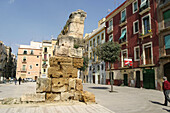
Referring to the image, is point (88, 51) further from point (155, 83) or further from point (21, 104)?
point (21, 104)

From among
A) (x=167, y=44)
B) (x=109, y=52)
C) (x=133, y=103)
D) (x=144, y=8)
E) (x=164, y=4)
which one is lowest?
(x=133, y=103)

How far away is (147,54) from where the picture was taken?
17484 mm

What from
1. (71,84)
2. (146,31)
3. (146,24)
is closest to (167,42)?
(146,31)

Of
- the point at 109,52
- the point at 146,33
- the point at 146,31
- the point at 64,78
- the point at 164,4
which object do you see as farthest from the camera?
the point at 146,31

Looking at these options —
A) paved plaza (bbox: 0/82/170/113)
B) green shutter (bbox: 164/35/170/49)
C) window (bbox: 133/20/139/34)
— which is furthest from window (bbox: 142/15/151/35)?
paved plaza (bbox: 0/82/170/113)

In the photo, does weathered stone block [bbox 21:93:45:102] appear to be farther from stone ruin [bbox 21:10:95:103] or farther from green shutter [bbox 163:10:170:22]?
green shutter [bbox 163:10:170:22]

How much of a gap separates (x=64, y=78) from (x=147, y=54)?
46.0ft

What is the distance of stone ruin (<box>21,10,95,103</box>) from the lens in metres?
6.19

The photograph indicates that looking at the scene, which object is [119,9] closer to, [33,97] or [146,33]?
[146,33]

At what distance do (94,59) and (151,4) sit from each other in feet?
57.0

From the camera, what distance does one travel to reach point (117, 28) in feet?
77.6

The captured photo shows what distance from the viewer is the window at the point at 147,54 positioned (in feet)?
55.7

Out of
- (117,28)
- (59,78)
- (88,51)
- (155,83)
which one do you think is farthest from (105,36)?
(59,78)

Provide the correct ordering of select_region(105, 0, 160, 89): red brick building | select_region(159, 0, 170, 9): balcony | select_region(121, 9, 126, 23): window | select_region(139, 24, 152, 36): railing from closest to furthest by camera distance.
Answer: select_region(159, 0, 170, 9): balcony
select_region(105, 0, 160, 89): red brick building
select_region(139, 24, 152, 36): railing
select_region(121, 9, 126, 23): window
